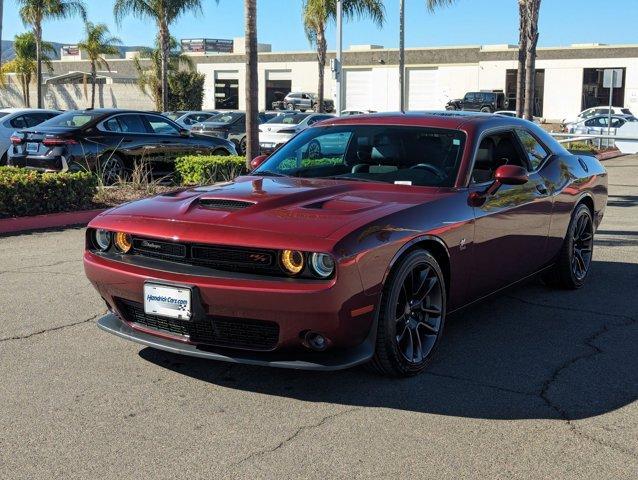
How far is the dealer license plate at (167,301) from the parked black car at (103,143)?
30.8ft

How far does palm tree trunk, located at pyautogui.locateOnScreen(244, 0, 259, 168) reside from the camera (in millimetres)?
12867

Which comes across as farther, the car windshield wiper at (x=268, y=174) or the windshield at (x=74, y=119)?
the windshield at (x=74, y=119)

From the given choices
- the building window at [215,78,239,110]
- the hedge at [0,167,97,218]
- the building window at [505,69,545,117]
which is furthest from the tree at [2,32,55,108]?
the hedge at [0,167,97,218]

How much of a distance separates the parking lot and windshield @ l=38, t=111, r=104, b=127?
8.24 metres

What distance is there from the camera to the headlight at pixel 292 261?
13.3ft

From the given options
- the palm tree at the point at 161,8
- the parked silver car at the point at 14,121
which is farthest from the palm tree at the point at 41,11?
the parked silver car at the point at 14,121

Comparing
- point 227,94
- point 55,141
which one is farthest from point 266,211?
point 227,94

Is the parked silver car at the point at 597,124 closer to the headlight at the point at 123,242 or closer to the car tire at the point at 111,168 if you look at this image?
the car tire at the point at 111,168

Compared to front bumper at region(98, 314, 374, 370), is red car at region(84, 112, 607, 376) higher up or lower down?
higher up

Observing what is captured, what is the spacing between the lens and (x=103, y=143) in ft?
44.9

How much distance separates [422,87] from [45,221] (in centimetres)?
5397

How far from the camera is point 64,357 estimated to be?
16.4ft

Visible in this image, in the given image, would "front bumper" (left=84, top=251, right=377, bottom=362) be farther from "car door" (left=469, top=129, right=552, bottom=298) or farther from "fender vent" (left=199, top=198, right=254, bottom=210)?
"car door" (left=469, top=129, right=552, bottom=298)

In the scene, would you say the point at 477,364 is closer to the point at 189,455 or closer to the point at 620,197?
the point at 189,455
